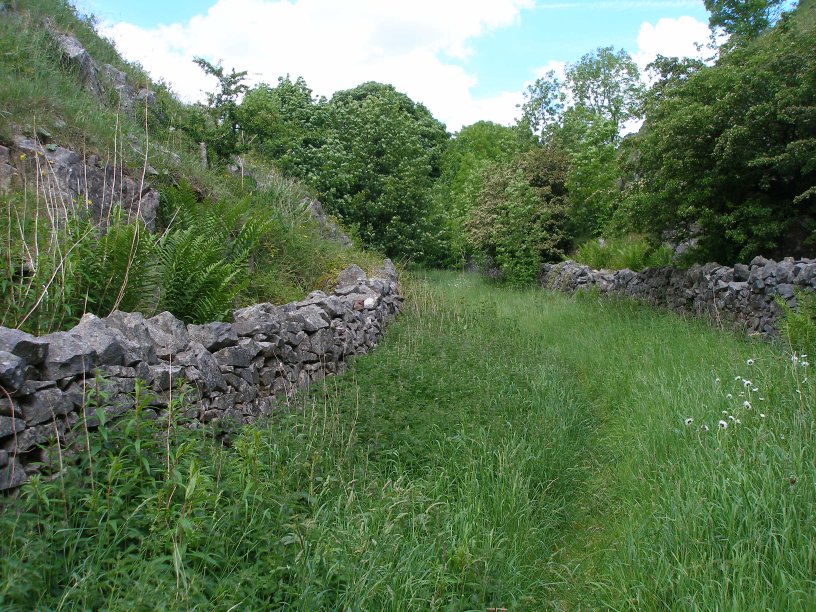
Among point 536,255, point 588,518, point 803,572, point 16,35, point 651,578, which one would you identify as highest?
point 16,35

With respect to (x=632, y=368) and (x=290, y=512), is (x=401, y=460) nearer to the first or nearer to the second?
(x=290, y=512)

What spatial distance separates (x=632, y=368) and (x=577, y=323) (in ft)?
10.7

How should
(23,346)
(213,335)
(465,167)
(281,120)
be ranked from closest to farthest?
(23,346), (213,335), (281,120), (465,167)

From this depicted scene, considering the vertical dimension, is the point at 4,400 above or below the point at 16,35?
below

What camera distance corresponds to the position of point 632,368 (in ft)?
22.6

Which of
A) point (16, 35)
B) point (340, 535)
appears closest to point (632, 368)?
point (340, 535)

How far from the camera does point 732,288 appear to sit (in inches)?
344

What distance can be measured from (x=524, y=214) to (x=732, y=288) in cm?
1015

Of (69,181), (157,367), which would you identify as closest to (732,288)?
(157,367)

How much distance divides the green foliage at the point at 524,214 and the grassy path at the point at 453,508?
41.7 feet

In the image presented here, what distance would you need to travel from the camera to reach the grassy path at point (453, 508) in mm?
2506

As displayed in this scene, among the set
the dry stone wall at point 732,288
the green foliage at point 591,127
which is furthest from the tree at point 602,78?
the dry stone wall at point 732,288

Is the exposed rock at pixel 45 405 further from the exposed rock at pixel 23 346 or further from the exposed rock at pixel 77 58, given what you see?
the exposed rock at pixel 77 58

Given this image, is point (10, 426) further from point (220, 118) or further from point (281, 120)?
point (281, 120)
